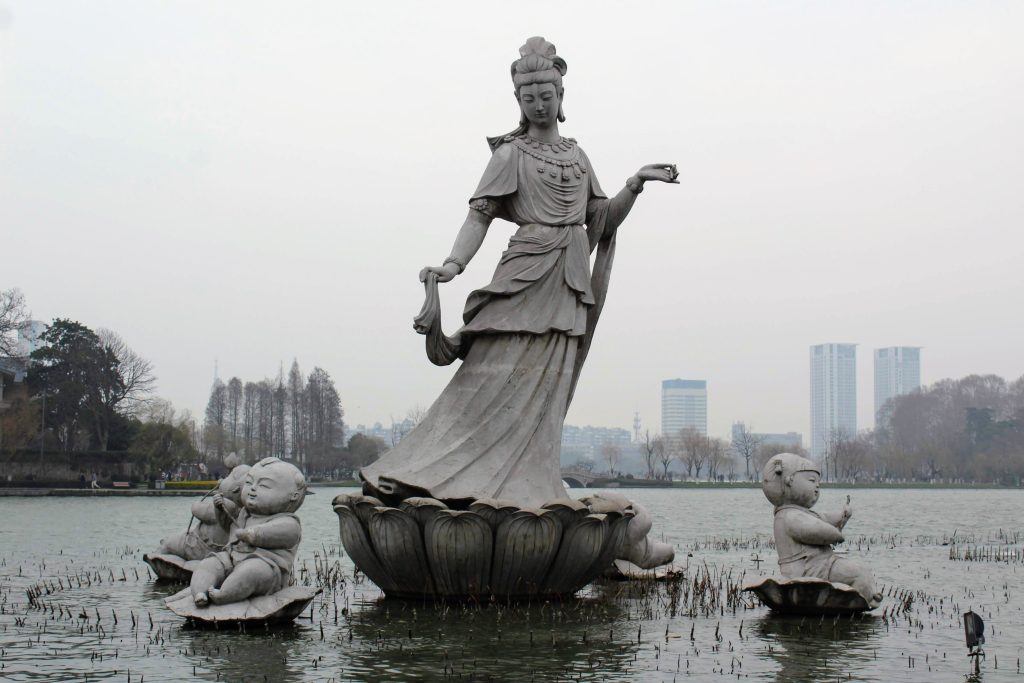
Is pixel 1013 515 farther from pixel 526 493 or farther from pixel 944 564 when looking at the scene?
pixel 526 493

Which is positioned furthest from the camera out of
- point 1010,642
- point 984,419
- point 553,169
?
point 984,419

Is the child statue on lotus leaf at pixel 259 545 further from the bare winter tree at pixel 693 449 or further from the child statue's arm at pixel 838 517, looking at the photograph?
the bare winter tree at pixel 693 449

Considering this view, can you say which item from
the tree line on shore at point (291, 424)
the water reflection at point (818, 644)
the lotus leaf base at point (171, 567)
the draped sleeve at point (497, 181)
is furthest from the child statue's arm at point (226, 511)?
the tree line on shore at point (291, 424)

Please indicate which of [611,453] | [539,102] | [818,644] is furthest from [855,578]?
[611,453]

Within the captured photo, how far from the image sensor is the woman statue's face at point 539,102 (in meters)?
9.62

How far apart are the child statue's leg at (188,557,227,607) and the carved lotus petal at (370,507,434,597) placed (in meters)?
1.22

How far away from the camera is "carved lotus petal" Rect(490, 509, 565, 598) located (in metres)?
8.38

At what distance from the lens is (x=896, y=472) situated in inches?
4245

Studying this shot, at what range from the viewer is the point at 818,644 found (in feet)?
24.0

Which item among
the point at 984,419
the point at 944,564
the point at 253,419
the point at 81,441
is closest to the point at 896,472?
the point at 984,419

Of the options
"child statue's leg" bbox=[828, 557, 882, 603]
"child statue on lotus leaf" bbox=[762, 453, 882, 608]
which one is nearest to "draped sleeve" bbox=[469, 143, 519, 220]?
"child statue on lotus leaf" bbox=[762, 453, 882, 608]

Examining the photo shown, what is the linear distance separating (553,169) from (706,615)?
3.85 meters

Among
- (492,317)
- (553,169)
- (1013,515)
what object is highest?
(553,169)

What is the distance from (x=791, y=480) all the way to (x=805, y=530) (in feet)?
1.32
